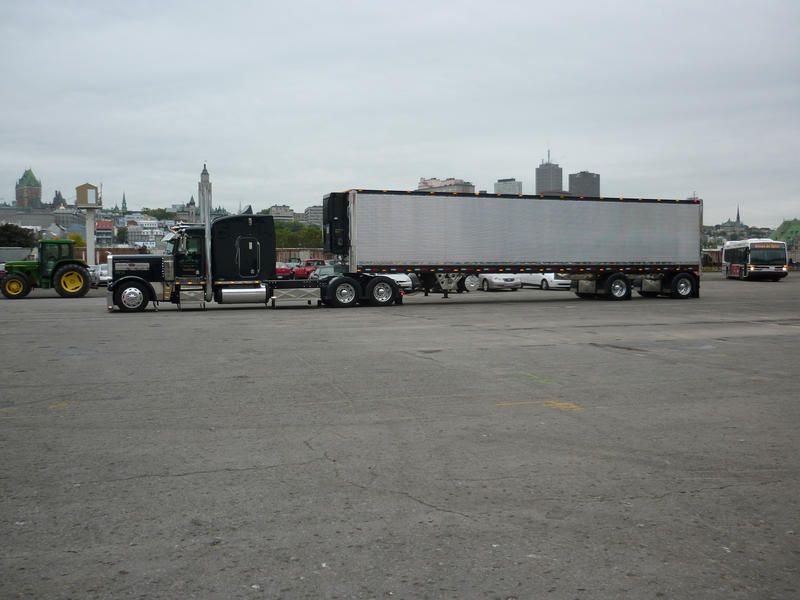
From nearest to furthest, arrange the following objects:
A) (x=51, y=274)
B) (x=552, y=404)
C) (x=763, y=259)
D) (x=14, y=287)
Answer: (x=552, y=404) → (x=14, y=287) → (x=51, y=274) → (x=763, y=259)

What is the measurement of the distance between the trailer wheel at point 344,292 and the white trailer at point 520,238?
0.32 meters

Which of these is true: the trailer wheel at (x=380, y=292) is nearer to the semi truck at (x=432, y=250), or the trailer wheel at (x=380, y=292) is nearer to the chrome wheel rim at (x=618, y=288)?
the semi truck at (x=432, y=250)

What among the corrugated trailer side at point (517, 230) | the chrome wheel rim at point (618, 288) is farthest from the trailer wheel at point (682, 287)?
the chrome wheel rim at point (618, 288)

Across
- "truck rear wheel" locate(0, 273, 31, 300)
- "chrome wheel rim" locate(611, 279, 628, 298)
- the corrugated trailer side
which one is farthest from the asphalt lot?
"truck rear wheel" locate(0, 273, 31, 300)

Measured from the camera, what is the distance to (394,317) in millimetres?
19844

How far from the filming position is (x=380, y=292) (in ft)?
81.9

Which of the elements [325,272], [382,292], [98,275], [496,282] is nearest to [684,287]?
[496,282]

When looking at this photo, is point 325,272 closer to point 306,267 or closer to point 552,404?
point 306,267

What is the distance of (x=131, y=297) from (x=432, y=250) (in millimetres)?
10531

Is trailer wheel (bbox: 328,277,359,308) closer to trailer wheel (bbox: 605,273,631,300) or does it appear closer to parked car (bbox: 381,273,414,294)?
parked car (bbox: 381,273,414,294)

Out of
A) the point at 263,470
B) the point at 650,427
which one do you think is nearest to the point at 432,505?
the point at 263,470

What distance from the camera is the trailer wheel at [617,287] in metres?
28.2

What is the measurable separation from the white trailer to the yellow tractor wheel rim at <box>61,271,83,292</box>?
42.7 ft

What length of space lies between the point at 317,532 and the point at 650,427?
3.91 metres
